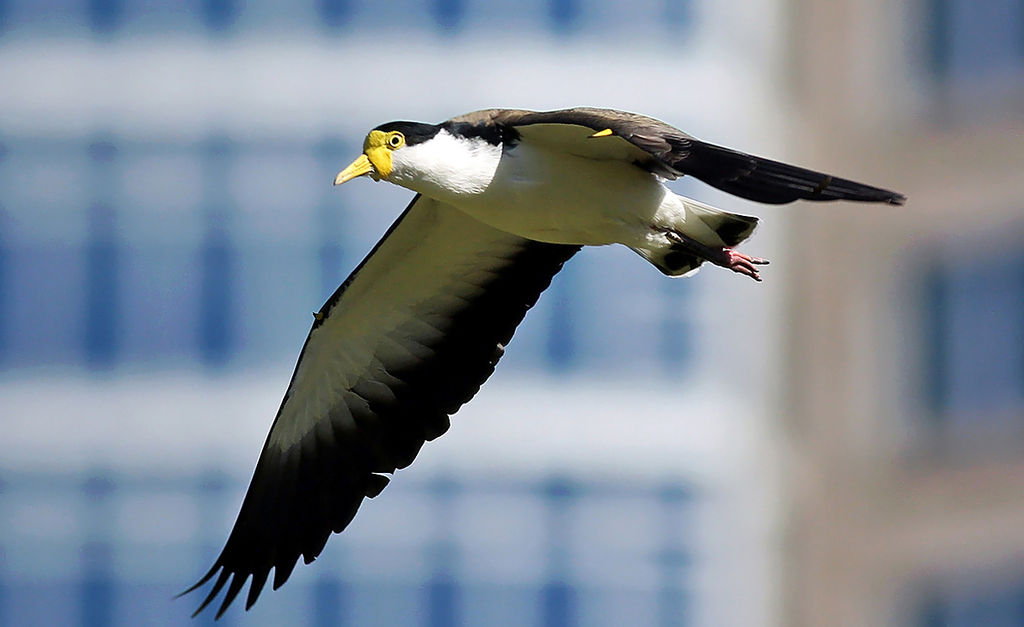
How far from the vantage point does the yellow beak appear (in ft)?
24.3

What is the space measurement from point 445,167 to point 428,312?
1340 millimetres

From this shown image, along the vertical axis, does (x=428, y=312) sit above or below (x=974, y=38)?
below

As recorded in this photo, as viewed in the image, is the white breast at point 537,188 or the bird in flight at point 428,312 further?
the bird in flight at point 428,312

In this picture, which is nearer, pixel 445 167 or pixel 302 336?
pixel 445 167

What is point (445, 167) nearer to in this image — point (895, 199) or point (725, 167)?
point (725, 167)

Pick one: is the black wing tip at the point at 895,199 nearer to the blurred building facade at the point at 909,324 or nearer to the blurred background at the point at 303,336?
the blurred background at the point at 303,336

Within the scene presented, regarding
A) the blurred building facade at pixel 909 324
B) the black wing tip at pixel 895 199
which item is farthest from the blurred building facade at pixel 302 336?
the black wing tip at pixel 895 199

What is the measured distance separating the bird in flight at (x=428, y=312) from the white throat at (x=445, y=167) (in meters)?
0.09

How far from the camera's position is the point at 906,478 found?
2466 cm

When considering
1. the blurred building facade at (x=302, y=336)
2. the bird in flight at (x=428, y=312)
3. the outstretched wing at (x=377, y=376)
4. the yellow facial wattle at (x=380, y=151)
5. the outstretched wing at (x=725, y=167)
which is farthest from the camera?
the blurred building facade at (x=302, y=336)

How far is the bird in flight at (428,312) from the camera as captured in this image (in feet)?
25.5

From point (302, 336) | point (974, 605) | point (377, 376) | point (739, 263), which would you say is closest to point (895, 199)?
point (739, 263)

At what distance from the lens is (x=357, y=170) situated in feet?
24.5

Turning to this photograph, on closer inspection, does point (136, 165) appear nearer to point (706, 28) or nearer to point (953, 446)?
point (706, 28)
